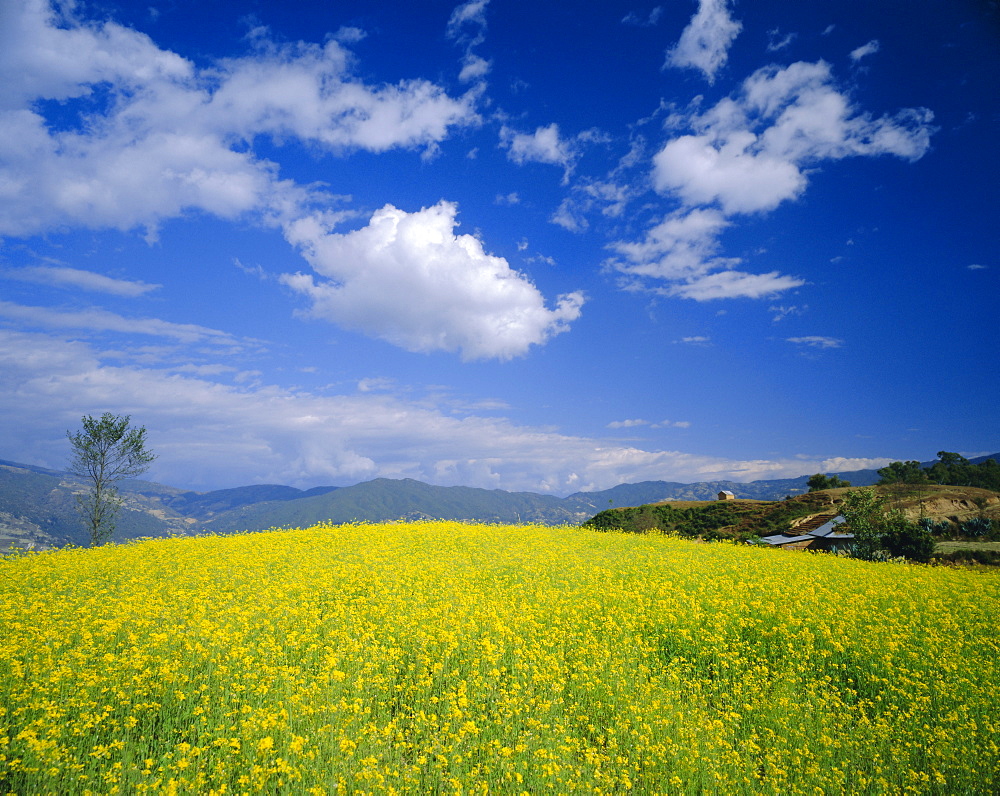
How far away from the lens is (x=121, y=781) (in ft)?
15.8

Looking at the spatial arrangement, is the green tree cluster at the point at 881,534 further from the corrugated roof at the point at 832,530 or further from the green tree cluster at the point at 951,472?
the green tree cluster at the point at 951,472

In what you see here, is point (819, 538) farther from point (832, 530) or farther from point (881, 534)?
point (881, 534)

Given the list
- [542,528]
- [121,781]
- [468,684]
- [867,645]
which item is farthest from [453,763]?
[542,528]

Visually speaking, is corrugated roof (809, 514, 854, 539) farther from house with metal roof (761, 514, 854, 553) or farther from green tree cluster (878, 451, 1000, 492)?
green tree cluster (878, 451, 1000, 492)

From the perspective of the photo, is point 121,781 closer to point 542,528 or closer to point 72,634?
point 72,634

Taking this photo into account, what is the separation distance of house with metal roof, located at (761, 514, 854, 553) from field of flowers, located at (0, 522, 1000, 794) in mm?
22294

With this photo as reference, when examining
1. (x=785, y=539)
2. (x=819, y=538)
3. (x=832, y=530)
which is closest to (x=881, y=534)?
(x=832, y=530)

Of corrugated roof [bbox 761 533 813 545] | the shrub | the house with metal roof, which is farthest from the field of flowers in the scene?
the shrub

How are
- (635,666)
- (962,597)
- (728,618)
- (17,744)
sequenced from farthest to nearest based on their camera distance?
(962,597), (728,618), (635,666), (17,744)

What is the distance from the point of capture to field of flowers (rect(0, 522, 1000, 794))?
5500mm

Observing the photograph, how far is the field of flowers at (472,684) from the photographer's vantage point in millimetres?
5500

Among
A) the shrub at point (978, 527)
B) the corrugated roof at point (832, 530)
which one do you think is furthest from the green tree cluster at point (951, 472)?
the corrugated roof at point (832, 530)

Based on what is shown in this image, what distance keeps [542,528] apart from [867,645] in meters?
19.7

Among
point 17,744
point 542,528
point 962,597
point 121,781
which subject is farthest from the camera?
point 542,528
